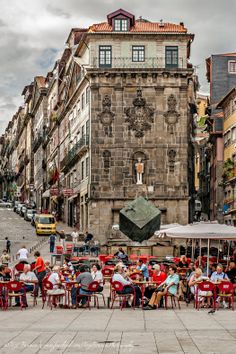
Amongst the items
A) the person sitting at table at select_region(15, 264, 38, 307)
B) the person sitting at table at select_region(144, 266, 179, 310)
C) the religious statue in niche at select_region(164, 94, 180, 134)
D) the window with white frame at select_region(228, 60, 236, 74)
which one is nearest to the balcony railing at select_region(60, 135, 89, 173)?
the religious statue in niche at select_region(164, 94, 180, 134)

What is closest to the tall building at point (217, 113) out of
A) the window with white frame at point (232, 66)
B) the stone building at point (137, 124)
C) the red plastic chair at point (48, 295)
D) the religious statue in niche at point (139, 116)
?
the window with white frame at point (232, 66)

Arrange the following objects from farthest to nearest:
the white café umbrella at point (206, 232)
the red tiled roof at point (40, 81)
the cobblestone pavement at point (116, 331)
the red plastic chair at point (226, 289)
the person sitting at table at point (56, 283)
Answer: the red tiled roof at point (40, 81) < the white café umbrella at point (206, 232) < the person sitting at table at point (56, 283) < the red plastic chair at point (226, 289) < the cobblestone pavement at point (116, 331)

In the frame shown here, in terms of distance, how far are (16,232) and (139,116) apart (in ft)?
52.2

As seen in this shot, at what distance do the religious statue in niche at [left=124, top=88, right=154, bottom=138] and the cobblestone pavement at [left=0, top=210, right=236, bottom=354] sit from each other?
41.0m

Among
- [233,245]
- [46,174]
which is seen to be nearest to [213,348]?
[233,245]

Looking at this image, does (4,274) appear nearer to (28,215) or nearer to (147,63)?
(147,63)

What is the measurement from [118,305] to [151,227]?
25.9ft

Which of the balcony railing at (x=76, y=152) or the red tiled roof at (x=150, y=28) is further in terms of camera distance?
the balcony railing at (x=76, y=152)

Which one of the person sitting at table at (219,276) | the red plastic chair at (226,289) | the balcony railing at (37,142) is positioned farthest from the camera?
the balcony railing at (37,142)

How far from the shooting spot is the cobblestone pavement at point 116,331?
14.1 m

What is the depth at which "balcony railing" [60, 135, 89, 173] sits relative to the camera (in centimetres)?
6688

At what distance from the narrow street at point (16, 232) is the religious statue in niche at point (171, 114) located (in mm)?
14069

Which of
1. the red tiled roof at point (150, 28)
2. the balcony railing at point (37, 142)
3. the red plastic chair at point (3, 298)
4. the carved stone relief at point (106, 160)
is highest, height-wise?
the red tiled roof at point (150, 28)

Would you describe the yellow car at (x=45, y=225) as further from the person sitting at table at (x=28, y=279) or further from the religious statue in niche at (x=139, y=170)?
the person sitting at table at (x=28, y=279)
